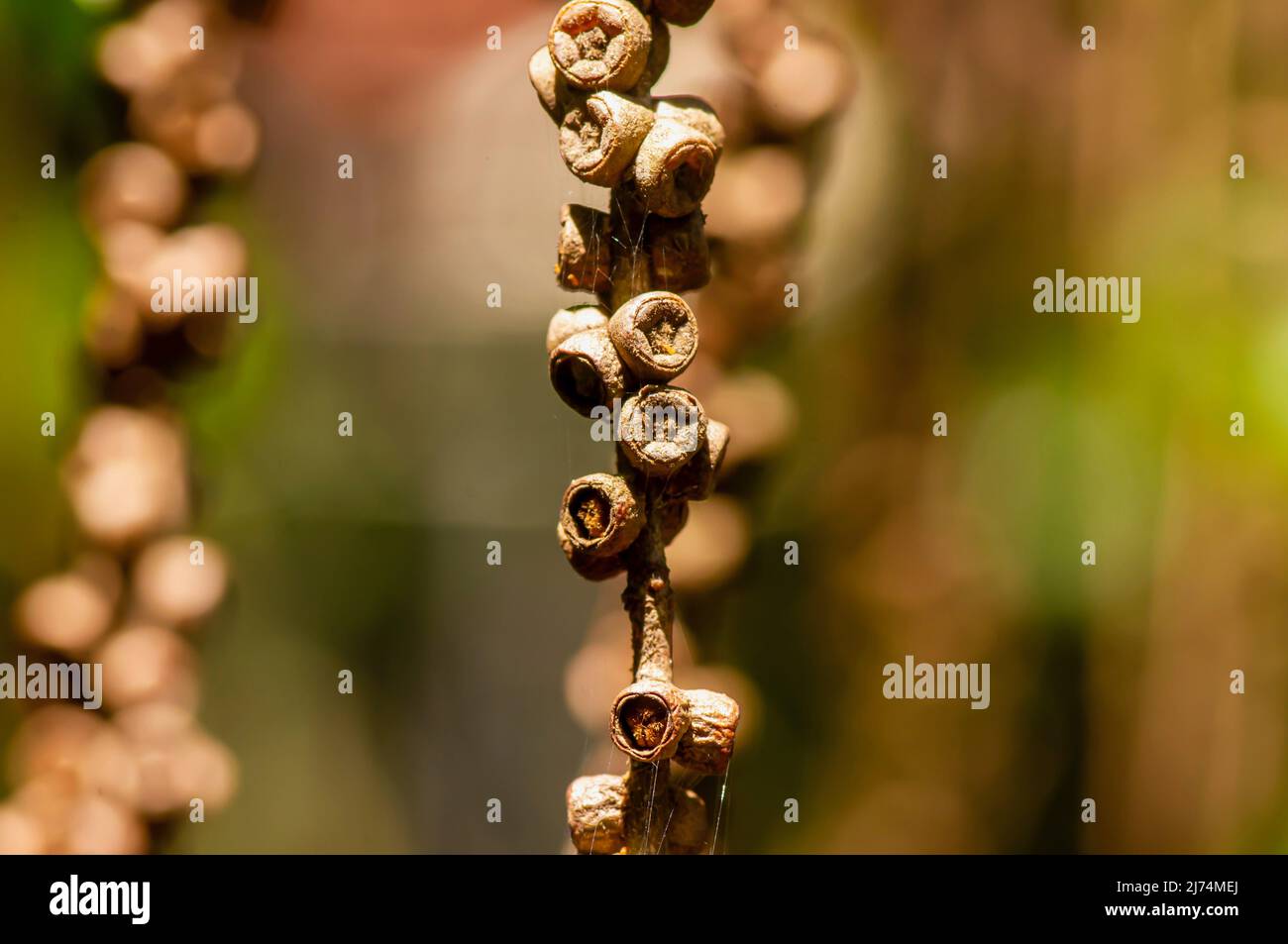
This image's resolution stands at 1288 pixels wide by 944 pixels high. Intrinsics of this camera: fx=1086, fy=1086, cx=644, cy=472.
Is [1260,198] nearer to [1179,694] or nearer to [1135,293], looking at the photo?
Result: [1135,293]

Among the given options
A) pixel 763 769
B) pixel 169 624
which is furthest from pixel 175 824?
pixel 763 769

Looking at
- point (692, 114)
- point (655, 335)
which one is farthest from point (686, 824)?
point (692, 114)

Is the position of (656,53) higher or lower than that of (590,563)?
higher

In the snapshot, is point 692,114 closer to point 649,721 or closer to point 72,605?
point 649,721

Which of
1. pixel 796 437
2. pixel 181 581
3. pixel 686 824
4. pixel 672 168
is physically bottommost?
pixel 686 824
